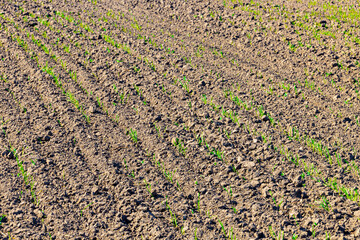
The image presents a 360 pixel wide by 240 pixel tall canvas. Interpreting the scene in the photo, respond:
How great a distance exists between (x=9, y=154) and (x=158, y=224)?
1978mm

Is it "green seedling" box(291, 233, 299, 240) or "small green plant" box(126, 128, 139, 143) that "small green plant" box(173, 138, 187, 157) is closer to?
"small green plant" box(126, 128, 139, 143)

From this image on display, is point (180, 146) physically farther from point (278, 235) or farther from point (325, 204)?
point (325, 204)

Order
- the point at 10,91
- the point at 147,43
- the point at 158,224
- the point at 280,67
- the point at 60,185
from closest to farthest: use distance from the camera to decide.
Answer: the point at 158,224, the point at 60,185, the point at 10,91, the point at 280,67, the point at 147,43

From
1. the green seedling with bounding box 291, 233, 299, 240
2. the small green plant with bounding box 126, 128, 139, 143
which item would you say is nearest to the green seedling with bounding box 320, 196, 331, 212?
the green seedling with bounding box 291, 233, 299, 240

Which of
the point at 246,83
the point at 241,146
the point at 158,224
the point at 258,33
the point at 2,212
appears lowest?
the point at 2,212

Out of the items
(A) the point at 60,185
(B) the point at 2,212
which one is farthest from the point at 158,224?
(B) the point at 2,212

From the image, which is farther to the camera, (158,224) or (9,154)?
(9,154)

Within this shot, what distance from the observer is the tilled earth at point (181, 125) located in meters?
3.52

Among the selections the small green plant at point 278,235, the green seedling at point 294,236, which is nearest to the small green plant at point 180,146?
the small green plant at point 278,235

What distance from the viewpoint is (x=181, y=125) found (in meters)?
4.93

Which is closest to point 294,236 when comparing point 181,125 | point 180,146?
point 180,146

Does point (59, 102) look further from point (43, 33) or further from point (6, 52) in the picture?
point (43, 33)

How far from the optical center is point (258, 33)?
754 centimetres

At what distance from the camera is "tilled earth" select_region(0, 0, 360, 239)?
11.6ft
